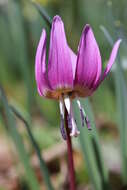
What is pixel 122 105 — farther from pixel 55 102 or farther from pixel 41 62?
pixel 55 102

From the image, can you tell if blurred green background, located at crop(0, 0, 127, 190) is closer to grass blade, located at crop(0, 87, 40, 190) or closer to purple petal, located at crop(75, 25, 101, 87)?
grass blade, located at crop(0, 87, 40, 190)

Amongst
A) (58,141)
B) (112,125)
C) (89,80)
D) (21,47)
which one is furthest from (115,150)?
(89,80)

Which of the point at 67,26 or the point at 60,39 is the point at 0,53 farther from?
the point at 60,39

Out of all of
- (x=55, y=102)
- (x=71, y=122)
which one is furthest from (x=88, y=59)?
(x=55, y=102)

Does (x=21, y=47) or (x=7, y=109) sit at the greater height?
(x=21, y=47)

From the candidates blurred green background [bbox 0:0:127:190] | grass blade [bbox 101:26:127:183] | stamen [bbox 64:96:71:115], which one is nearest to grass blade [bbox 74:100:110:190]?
blurred green background [bbox 0:0:127:190]

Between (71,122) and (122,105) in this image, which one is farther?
(122,105)

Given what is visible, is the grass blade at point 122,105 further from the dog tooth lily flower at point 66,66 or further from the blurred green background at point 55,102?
the dog tooth lily flower at point 66,66
